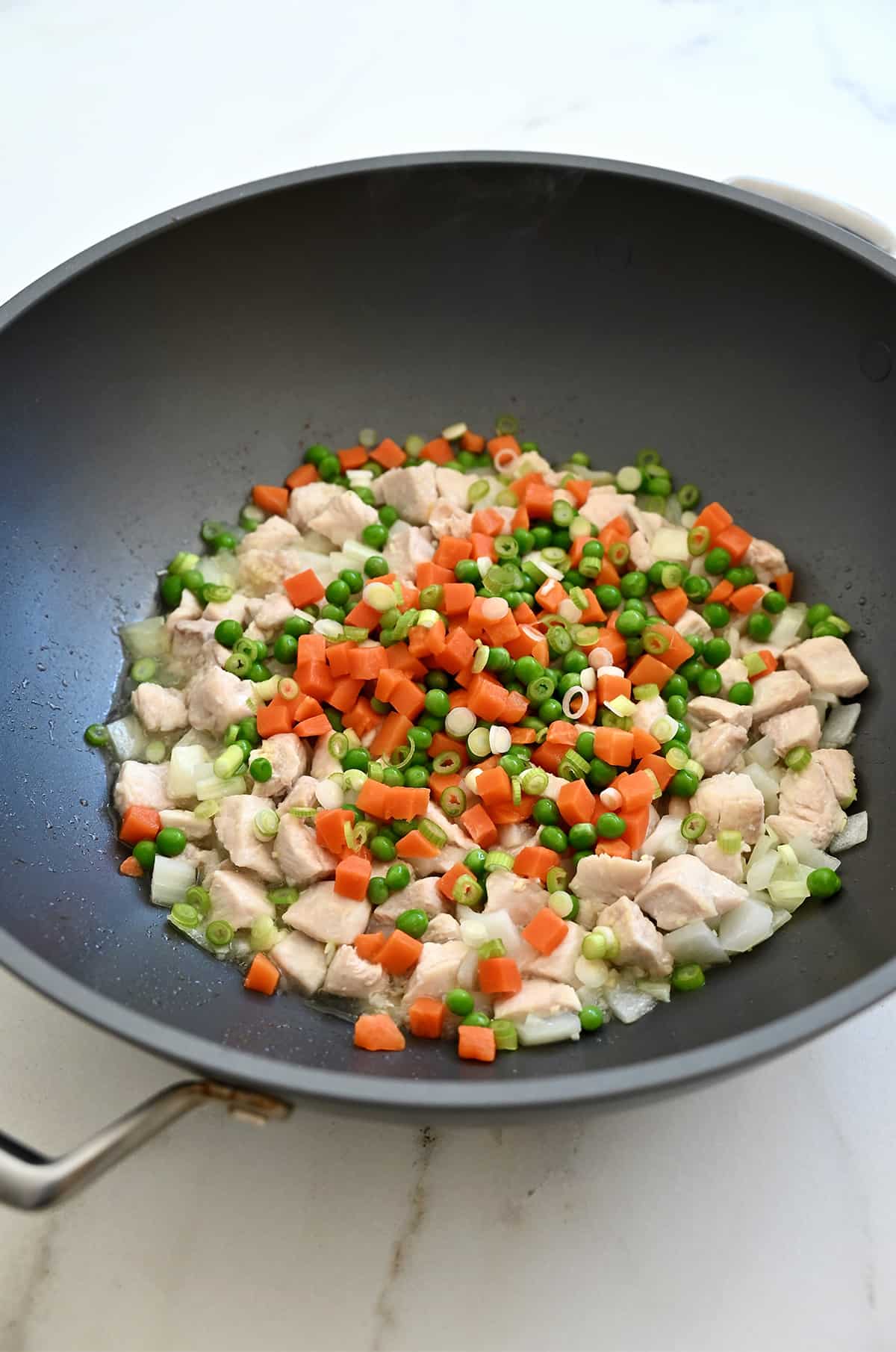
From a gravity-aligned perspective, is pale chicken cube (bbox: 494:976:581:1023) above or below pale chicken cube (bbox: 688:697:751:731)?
below

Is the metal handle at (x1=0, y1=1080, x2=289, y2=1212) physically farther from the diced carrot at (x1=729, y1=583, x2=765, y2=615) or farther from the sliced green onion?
the diced carrot at (x1=729, y1=583, x2=765, y2=615)

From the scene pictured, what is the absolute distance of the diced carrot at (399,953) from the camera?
252 cm

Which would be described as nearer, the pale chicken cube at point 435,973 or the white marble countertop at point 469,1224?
the white marble countertop at point 469,1224

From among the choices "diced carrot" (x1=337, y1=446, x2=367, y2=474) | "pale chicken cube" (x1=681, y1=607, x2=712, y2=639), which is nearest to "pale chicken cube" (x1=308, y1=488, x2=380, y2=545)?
"diced carrot" (x1=337, y1=446, x2=367, y2=474)

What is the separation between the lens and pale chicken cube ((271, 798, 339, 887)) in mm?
2654

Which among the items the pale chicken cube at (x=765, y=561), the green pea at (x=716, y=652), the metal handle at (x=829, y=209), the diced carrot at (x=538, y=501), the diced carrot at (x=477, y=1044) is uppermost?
the metal handle at (x=829, y=209)

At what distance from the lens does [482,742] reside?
2.84 m

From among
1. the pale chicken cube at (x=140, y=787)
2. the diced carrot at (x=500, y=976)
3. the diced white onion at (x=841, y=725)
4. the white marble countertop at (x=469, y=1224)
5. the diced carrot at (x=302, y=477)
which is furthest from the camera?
the diced carrot at (x=302, y=477)

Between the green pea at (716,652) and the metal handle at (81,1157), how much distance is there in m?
1.79

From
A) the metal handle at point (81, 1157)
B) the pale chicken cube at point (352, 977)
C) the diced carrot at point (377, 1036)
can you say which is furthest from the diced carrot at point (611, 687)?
the metal handle at point (81, 1157)

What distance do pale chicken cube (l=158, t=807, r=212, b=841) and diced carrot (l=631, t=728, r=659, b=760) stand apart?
3.40 ft

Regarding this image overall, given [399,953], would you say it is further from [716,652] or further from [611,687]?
[716,652]

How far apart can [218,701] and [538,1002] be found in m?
1.08

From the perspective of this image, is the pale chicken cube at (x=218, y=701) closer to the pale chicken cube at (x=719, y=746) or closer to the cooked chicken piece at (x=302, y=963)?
the cooked chicken piece at (x=302, y=963)
